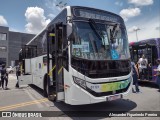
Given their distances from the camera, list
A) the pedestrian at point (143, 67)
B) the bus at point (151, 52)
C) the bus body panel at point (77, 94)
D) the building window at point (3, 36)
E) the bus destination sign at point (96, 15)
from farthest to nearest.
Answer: the building window at point (3, 36)
the pedestrian at point (143, 67)
the bus at point (151, 52)
the bus destination sign at point (96, 15)
the bus body panel at point (77, 94)

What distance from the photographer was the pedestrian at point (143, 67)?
12578mm

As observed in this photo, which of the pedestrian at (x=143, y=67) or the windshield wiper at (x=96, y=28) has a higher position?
the windshield wiper at (x=96, y=28)

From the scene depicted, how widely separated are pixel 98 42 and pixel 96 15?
110cm

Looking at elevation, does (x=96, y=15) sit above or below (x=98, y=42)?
above

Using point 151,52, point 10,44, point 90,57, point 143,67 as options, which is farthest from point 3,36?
point 90,57

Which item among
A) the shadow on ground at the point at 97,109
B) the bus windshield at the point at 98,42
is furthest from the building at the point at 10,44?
the bus windshield at the point at 98,42

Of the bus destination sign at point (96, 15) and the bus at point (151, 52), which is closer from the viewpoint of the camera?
the bus destination sign at point (96, 15)

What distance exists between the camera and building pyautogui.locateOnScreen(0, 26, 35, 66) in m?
53.3

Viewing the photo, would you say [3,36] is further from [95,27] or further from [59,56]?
[95,27]

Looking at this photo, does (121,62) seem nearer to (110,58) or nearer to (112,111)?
(110,58)

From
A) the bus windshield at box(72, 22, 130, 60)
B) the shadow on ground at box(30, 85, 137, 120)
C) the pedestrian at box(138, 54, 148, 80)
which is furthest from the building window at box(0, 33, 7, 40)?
the bus windshield at box(72, 22, 130, 60)

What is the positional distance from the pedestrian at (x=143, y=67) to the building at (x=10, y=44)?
4507 centimetres

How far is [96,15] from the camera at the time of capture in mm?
6934

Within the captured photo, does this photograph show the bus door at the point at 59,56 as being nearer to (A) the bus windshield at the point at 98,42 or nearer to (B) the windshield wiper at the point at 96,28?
(A) the bus windshield at the point at 98,42
